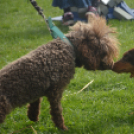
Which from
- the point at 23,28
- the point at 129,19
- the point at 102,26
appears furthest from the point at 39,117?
the point at 129,19

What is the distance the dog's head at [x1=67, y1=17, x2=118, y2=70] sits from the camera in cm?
196

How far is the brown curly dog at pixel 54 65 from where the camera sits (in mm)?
1745

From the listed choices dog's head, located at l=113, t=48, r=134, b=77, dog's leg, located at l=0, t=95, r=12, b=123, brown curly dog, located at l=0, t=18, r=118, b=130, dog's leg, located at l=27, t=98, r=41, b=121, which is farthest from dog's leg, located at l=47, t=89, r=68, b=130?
dog's head, located at l=113, t=48, r=134, b=77

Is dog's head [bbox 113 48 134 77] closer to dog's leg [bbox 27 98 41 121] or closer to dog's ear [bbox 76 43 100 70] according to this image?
dog's ear [bbox 76 43 100 70]

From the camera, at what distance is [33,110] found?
2383 mm

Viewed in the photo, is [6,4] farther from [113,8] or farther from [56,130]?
[56,130]

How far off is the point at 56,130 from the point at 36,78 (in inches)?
29.7

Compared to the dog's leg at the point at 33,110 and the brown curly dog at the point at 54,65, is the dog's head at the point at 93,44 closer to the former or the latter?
the brown curly dog at the point at 54,65

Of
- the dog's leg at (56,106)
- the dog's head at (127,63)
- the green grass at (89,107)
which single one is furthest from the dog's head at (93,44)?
the green grass at (89,107)

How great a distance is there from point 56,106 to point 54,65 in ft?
1.43

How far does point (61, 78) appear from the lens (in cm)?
193

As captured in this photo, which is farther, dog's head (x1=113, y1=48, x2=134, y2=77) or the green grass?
dog's head (x1=113, y1=48, x2=134, y2=77)

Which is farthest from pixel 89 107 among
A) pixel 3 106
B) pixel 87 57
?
pixel 3 106

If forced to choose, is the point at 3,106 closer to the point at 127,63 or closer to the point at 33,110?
the point at 33,110
